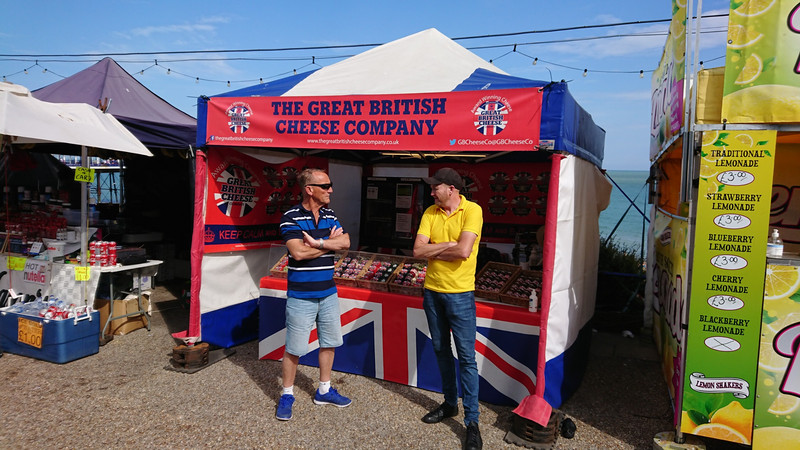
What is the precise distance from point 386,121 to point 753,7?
99.4 inches

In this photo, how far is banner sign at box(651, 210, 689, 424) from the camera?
11.8 feet

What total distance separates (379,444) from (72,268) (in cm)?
418

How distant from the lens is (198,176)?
4.68 metres

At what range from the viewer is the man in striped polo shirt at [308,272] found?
3.49 meters

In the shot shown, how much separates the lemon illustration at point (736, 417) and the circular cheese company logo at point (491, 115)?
2.41m

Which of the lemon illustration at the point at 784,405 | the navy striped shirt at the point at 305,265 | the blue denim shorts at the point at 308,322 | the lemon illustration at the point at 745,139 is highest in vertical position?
the lemon illustration at the point at 745,139

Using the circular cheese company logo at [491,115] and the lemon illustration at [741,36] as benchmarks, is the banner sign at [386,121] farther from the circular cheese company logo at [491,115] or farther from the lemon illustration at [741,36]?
the lemon illustration at [741,36]

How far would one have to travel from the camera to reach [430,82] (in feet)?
13.3

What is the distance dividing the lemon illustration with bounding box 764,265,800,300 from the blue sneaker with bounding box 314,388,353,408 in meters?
3.07

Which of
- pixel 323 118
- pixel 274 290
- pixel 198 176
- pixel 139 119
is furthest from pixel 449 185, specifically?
pixel 139 119

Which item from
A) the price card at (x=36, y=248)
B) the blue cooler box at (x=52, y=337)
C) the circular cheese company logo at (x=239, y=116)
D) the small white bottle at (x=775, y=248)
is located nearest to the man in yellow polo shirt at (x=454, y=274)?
the small white bottle at (x=775, y=248)

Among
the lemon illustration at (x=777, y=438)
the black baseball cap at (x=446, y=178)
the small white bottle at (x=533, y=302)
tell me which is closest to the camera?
the lemon illustration at (x=777, y=438)

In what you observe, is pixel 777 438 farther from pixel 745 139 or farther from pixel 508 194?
pixel 508 194

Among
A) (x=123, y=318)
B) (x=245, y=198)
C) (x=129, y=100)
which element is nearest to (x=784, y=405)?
(x=245, y=198)
